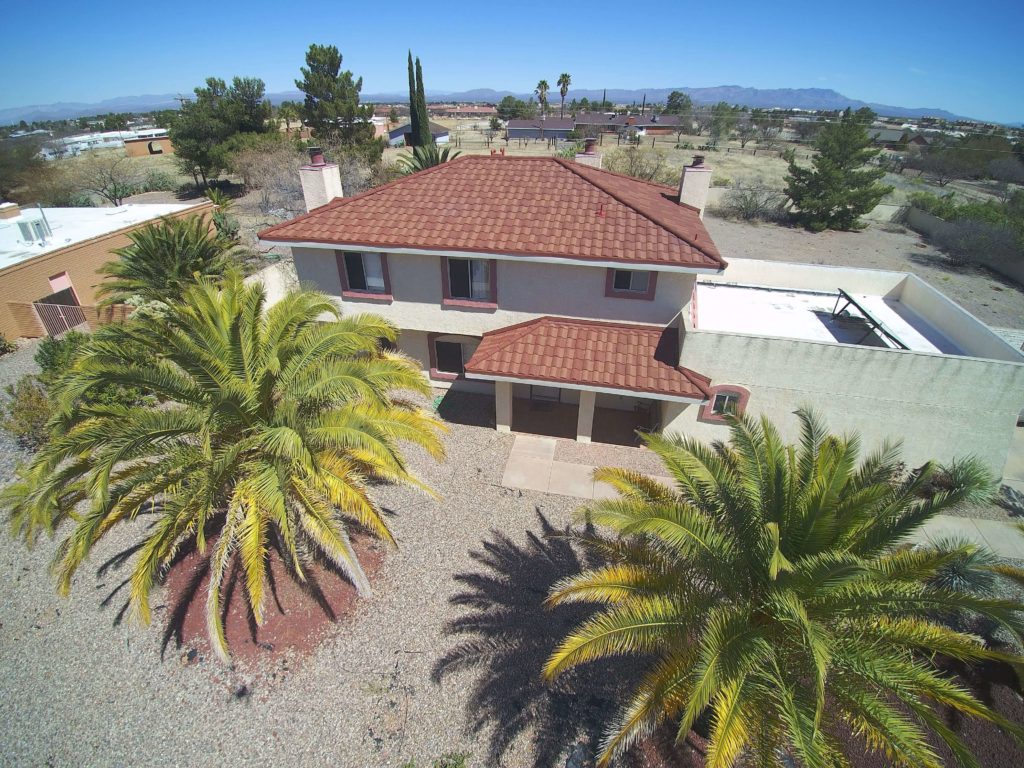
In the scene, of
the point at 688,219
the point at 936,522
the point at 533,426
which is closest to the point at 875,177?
the point at 688,219

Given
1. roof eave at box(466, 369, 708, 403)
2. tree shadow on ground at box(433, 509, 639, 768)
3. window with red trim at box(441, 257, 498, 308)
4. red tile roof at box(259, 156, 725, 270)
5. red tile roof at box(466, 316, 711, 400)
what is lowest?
tree shadow on ground at box(433, 509, 639, 768)

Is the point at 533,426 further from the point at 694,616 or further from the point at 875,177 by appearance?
the point at 875,177

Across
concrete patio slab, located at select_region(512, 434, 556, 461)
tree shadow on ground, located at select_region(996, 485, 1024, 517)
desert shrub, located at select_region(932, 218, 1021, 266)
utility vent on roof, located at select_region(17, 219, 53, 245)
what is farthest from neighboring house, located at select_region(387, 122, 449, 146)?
tree shadow on ground, located at select_region(996, 485, 1024, 517)

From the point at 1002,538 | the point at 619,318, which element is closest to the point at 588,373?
the point at 619,318

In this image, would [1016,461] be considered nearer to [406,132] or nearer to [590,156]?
[590,156]

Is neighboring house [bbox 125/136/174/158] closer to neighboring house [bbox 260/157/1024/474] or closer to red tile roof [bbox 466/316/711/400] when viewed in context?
neighboring house [bbox 260/157/1024/474]
